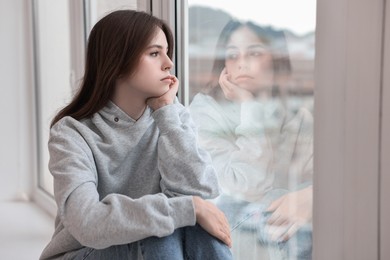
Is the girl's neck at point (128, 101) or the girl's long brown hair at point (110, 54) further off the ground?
the girl's long brown hair at point (110, 54)

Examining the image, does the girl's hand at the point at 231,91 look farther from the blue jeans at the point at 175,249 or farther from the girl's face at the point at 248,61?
the blue jeans at the point at 175,249

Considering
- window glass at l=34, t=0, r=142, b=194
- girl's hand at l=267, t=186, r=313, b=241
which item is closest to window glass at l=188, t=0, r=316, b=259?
girl's hand at l=267, t=186, r=313, b=241

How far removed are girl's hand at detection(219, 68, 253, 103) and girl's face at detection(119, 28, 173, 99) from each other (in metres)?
0.24

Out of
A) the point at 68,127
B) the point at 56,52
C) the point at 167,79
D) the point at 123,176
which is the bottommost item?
the point at 123,176

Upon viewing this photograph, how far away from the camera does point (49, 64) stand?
3475 mm

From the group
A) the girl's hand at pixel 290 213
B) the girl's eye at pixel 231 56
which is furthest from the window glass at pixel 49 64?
the girl's hand at pixel 290 213

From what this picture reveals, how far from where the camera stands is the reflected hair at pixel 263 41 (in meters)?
1.62

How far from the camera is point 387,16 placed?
4.38ft

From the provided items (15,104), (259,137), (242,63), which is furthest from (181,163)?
(15,104)

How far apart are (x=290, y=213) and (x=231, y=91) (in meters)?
0.39

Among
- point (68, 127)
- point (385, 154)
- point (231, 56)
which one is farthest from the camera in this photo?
point (231, 56)

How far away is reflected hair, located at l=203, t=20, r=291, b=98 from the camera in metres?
1.62

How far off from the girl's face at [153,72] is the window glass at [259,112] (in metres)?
0.24

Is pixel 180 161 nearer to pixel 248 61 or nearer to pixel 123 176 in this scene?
pixel 123 176
